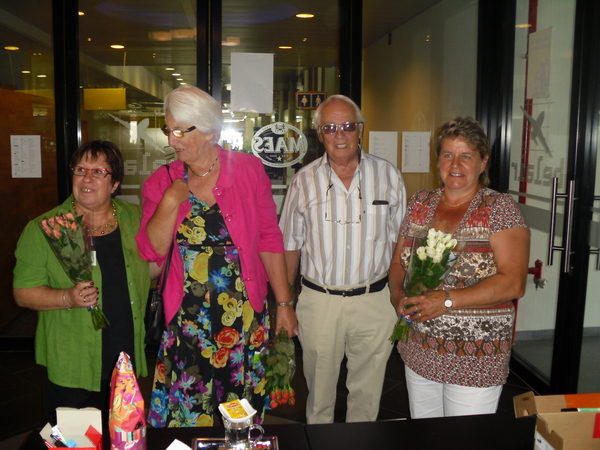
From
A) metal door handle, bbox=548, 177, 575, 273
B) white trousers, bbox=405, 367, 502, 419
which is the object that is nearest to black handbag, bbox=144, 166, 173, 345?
white trousers, bbox=405, 367, 502, 419

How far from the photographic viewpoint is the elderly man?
8.71 ft

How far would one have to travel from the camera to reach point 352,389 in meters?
2.82

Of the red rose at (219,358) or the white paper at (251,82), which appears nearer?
the red rose at (219,358)

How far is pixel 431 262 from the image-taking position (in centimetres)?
201

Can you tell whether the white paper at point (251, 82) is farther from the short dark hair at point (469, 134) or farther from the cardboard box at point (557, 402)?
the cardboard box at point (557, 402)

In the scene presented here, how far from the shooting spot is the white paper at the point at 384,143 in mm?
4453

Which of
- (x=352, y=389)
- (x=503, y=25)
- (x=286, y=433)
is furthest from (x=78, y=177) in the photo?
(x=503, y=25)

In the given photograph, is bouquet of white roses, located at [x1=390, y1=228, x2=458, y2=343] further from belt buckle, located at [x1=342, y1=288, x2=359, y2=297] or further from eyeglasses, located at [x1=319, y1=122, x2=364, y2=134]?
eyeglasses, located at [x1=319, y1=122, x2=364, y2=134]

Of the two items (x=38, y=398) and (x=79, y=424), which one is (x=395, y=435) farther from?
(x=38, y=398)

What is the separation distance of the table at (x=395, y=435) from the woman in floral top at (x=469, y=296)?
45cm

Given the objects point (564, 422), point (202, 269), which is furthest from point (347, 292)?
point (564, 422)

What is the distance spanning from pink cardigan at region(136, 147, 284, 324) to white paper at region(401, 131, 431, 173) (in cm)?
232

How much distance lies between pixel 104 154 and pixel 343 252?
1185 mm

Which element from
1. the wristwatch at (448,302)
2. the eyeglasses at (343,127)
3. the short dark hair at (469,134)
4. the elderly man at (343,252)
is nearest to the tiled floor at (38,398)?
the elderly man at (343,252)
